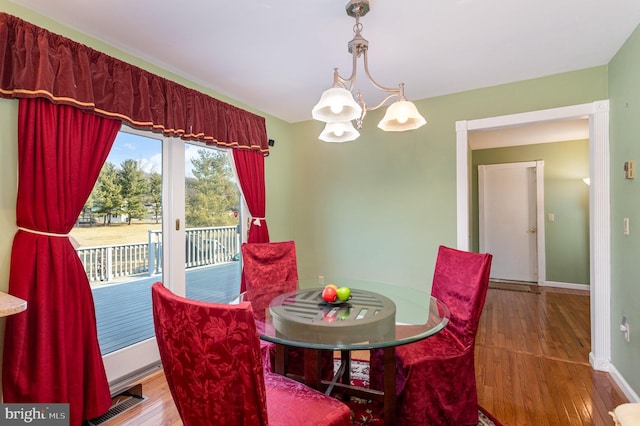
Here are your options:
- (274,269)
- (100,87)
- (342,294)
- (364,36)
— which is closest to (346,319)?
(342,294)

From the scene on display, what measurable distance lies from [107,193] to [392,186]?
8.48 ft

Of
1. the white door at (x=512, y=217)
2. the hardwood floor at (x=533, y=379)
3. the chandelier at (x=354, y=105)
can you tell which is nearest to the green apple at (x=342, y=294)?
the chandelier at (x=354, y=105)

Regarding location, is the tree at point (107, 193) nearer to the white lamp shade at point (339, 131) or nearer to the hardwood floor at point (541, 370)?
the white lamp shade at point (339, 131)

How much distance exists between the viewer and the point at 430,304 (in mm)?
1879

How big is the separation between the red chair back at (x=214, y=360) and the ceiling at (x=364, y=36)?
5.52 feet

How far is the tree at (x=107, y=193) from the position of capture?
85.6 inches

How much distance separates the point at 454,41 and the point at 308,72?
3.65ft

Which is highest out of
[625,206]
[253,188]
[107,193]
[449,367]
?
[253,188]

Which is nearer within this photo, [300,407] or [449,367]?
[300,407]

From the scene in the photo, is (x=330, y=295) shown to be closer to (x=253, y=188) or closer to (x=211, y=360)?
(x=211, y=360)

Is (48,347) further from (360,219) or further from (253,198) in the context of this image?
(360,219)

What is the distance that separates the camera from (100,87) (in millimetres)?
1958

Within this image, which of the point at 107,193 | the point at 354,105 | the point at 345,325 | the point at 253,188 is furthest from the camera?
the point at 253,188

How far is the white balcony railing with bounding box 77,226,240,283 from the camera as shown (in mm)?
2203
